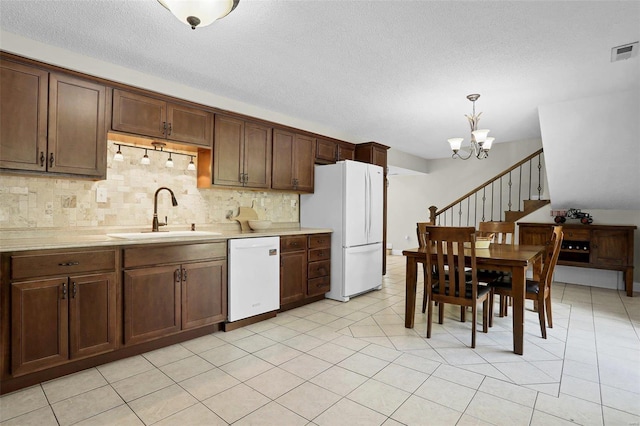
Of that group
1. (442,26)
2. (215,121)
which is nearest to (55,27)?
(215,121)

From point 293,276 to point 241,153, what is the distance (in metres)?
1.54

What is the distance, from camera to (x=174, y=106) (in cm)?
327

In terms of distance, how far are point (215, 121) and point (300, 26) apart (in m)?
1.59

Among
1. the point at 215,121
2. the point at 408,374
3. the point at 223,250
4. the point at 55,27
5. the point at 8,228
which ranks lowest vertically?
the point at 408,374

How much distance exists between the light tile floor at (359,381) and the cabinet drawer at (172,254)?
0.75 metres

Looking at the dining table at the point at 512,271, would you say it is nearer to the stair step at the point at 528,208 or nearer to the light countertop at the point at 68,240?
the light countertop at the point at 68,240

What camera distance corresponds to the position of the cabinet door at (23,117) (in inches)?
93.4

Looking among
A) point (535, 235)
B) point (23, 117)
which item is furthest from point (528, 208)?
point (23, 117)

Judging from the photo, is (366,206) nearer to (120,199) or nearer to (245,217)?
(245,217)

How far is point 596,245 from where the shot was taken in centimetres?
499

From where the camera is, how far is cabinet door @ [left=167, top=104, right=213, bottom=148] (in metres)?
3.25

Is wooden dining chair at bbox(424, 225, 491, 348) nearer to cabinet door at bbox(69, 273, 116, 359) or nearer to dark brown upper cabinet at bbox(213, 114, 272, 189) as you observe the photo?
dark brown upper cabinet at bbox(213, 114, 272, 189)

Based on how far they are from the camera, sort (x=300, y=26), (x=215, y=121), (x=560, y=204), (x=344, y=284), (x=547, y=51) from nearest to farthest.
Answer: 1. (x=300, y=26)
2. (x=547, y=51)
3. (x=215, y=121)
4. (x=344, y=284)
5. (x=560, y=204)

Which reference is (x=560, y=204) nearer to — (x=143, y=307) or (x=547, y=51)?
(x=547, y=51)
